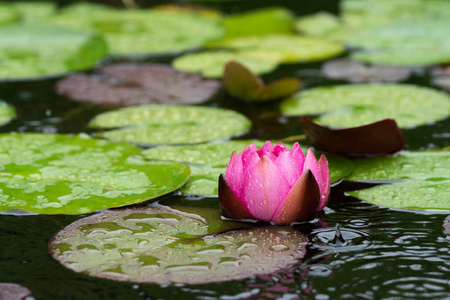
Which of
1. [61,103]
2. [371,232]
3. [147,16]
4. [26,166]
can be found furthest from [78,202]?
[147,16]

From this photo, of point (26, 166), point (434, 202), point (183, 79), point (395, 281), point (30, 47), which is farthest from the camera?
point (30, 47)

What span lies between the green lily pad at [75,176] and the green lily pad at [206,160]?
5 centimetres

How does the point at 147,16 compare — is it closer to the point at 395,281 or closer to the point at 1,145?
the point at 1,145

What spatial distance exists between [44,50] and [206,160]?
2053 millimetres

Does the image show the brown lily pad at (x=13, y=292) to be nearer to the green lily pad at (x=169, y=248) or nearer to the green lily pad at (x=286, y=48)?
the green lily pad at (x=169, y=248)

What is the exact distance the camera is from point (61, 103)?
2.90 meters

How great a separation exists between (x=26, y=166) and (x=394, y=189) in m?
1.19

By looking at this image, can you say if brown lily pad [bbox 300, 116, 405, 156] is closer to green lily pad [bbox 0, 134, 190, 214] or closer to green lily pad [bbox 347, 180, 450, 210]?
green lily pad [bbox 347, 180, 450, 210]

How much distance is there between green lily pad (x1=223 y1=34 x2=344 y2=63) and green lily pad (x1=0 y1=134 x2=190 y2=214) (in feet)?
5.98

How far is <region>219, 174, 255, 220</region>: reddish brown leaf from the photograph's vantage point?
1559mm


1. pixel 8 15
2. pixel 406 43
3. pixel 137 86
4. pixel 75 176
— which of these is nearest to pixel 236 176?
pixel 75 176

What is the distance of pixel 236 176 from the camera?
1.60 metres

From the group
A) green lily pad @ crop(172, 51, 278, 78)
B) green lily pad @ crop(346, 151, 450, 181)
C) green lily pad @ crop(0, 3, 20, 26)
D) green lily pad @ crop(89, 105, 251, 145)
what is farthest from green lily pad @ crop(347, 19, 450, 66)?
green lily pad @ crop(0, 3, 20, 26)

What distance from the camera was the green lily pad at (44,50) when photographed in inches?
132
